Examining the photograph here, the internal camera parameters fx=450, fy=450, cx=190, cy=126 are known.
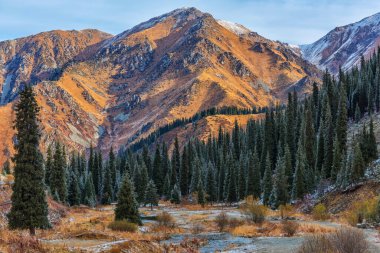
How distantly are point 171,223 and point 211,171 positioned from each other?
244ft

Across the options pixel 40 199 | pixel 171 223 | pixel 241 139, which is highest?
pixel 241 139

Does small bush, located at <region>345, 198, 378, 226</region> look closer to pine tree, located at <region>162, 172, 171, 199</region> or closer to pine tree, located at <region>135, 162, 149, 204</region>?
pine tree, located at <region>135, 162, 149, 204</region>

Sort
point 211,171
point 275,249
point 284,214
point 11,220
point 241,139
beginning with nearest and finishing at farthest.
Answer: point 275,249
point 11,220
point 284,214
point 211,171
point 241,139

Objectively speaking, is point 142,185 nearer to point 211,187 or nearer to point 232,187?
point 211,187

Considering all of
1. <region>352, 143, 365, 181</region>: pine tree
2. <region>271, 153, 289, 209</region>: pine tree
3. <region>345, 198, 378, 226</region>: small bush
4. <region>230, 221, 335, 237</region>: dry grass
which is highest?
<region>352, 143, 365, 181</region>: pine tree

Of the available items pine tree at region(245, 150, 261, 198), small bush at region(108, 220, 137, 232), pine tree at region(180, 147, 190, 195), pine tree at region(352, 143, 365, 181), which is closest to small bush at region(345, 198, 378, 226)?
pine tree at region(352, 143, 365, 181)

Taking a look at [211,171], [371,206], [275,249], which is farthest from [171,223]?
[211,171]

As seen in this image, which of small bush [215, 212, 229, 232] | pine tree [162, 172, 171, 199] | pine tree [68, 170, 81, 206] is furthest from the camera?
pine tree [162, 172, 171, 199]

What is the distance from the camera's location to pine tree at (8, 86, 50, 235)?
43.9 meters

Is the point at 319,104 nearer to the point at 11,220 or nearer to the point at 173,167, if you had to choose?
the point at 173,167

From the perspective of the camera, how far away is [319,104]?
14988cm

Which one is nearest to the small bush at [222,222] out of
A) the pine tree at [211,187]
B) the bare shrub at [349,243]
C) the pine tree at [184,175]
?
the bare shrub at [349,243]

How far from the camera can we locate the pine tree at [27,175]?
43.9 meters

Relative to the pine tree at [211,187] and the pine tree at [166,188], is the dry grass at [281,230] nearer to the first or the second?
the pine tree at [211,187]
